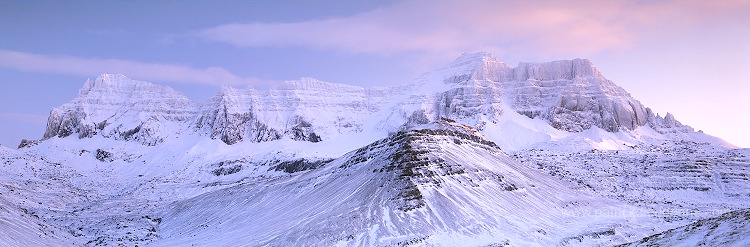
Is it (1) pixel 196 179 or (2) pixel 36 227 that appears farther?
(1) pixel 196 179

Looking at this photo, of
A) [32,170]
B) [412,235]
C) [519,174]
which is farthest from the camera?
[32,170]

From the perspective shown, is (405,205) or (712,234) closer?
(712,234)

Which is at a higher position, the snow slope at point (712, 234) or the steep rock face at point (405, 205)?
the snow slope at point (712, 234)

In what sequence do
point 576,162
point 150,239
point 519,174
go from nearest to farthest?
1. point 150,239
2. point 519,174
3. point 576,162

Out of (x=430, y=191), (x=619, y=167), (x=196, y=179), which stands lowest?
(x=196, y=179)

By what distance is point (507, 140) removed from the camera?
19275cm

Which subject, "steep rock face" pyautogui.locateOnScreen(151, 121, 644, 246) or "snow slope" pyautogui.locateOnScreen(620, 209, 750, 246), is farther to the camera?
"steep rock face" pyautogui.locateOnScreen(151, 121, 644, 246)

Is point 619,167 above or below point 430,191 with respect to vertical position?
below

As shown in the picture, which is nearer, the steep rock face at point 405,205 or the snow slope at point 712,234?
the snow slope at point 712,234

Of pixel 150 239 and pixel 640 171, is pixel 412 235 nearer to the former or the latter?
pixel 150 239

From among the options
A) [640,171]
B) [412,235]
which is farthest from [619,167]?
[412,235]

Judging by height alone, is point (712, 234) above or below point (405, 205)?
above

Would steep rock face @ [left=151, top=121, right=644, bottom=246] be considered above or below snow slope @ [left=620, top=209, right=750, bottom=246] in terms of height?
below

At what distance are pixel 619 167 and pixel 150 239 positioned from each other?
356 ft
